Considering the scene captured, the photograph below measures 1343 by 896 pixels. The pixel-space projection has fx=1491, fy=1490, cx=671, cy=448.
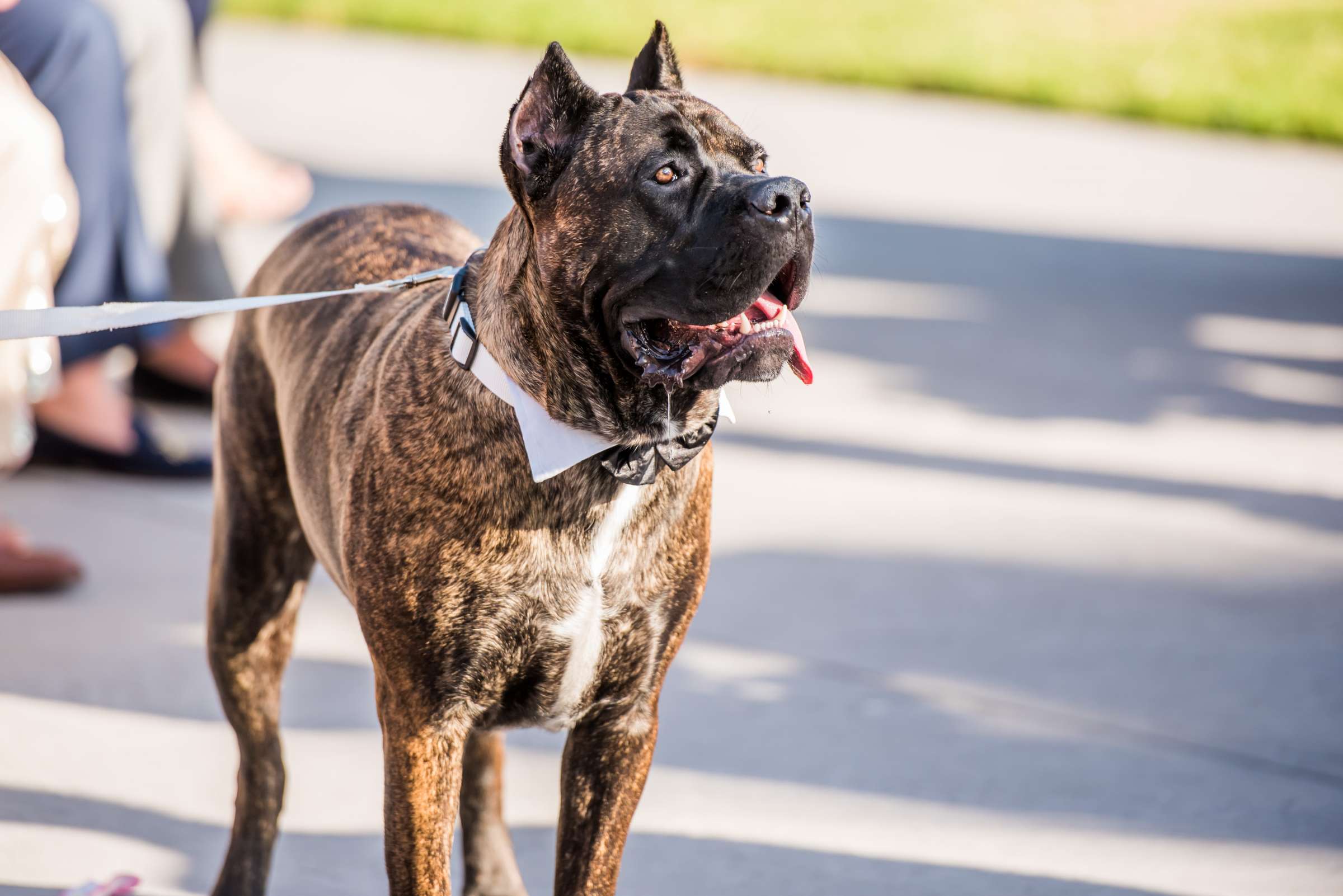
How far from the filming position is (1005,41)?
1547cm

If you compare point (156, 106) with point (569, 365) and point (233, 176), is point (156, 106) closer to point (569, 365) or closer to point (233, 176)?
point (233, 176)

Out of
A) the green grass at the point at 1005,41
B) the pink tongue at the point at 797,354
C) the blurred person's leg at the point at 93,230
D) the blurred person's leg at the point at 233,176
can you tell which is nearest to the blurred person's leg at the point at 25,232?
the blurred person's leg at the point at 93,230

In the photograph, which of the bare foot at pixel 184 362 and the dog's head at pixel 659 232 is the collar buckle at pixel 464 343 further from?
the bare foot at pixel 184 362

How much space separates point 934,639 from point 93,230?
3.02m

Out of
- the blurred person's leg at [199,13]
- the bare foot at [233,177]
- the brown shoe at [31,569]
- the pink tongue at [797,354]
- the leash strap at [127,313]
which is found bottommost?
the brown shoe at [31,569]

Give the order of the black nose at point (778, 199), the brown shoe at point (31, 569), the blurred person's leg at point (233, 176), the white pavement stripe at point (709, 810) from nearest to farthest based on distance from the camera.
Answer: the black nose at point (778, 199) < the white pavement stripe at point (709, 810) < the brown shoe at point (31, 569) < the blurred person's leg at point (233, 176)

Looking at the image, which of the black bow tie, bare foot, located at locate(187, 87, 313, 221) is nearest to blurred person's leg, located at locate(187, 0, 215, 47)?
bare foot, located at locate(187, 87, 313, 221)

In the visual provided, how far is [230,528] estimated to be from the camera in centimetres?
301

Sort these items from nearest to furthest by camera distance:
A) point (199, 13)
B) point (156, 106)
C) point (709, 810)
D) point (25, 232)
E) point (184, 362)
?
point (25, 232)
point (709, 810)
point (156, 106)
point (184, 362)
point (199, 13)

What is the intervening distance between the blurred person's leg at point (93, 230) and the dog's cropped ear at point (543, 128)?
2.68 m

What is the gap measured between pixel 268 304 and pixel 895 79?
12.0 meters

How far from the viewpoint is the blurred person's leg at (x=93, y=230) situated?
15.1 feet

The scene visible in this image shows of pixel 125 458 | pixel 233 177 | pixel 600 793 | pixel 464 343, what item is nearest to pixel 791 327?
pixel 464 343

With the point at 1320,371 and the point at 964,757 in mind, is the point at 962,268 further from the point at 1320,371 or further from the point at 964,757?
the point at 964,757
